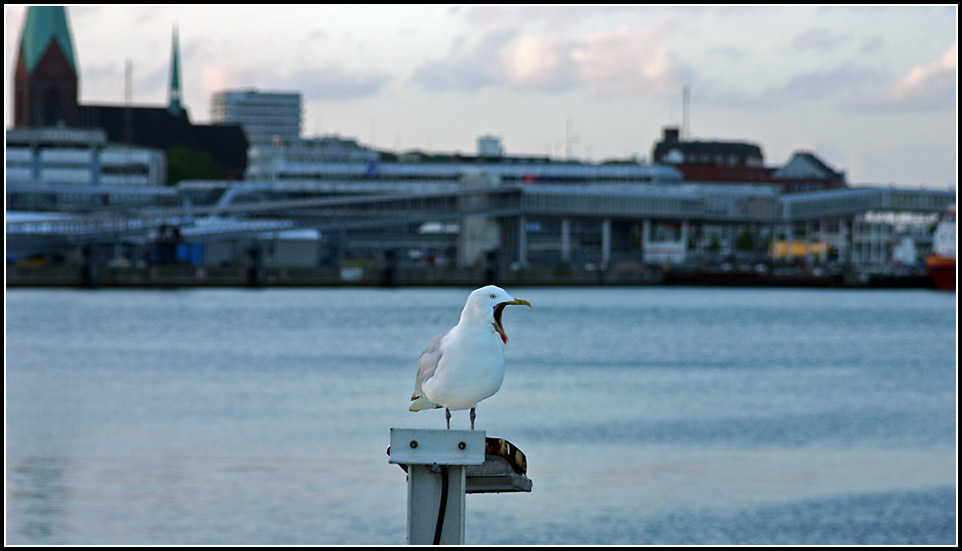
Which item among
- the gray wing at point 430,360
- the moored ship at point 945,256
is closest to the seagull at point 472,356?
the gray wing at point 430,360

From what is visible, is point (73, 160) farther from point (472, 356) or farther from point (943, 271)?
point (472, 356)

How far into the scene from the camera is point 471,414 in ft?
26.2

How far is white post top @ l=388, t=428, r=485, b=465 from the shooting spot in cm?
725

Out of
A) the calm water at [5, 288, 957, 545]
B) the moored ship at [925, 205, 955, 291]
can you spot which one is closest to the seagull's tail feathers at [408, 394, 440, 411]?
the calm water at [5, 288, 957, 545]

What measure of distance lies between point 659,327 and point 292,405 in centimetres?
5186

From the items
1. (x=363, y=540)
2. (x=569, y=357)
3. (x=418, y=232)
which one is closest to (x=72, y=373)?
(x=569, y=357)

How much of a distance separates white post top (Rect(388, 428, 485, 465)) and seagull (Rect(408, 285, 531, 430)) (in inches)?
19.3

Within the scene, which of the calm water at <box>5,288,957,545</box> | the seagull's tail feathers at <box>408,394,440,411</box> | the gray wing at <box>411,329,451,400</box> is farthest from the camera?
the calm water at <box>5,288,957,545</box>

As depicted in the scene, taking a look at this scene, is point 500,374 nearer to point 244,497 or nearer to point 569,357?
point 244,497

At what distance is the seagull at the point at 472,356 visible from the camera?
24.9 ft

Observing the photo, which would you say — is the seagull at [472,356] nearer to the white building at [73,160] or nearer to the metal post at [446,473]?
the metal post at [446,473]

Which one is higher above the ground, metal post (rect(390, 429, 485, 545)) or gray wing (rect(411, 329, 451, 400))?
gray wing (rect(411, 329, 451, 400))

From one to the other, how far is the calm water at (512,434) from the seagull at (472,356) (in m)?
19.4

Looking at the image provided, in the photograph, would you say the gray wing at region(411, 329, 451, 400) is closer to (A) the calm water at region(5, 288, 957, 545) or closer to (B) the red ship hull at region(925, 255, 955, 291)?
(A) the calm water at region(5, 288, 957, 545)
